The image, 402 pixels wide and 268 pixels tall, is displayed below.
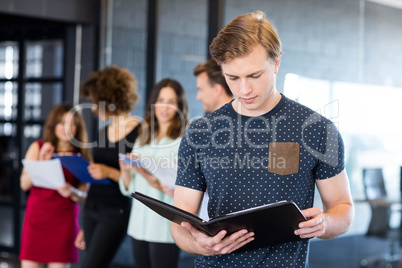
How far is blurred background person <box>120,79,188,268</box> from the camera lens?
2.75m

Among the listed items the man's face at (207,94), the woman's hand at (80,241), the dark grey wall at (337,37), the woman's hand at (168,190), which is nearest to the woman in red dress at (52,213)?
the woman's hand at (80,241)

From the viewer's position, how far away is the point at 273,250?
5.37ft

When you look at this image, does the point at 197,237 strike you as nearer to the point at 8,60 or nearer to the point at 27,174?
the point at 27,174

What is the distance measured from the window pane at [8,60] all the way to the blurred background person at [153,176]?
3.13 meters

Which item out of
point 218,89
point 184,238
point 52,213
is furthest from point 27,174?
point 184,238

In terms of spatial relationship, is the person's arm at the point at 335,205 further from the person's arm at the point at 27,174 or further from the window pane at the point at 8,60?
the window pane at the point at 8,60

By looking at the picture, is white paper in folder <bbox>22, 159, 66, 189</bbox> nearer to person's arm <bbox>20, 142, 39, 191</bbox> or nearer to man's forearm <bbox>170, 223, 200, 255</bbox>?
person's arm <bbox>20, 142, 39, 191</bbox>

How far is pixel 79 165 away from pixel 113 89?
51 cm

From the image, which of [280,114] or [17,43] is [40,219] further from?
[17,43]

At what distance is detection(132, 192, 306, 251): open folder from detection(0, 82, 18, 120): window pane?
4.49m

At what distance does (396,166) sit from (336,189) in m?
1.86

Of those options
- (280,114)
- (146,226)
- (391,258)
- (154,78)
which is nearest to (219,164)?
(280,114)

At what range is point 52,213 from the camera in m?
3.55

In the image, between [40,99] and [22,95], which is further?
[22,95]
